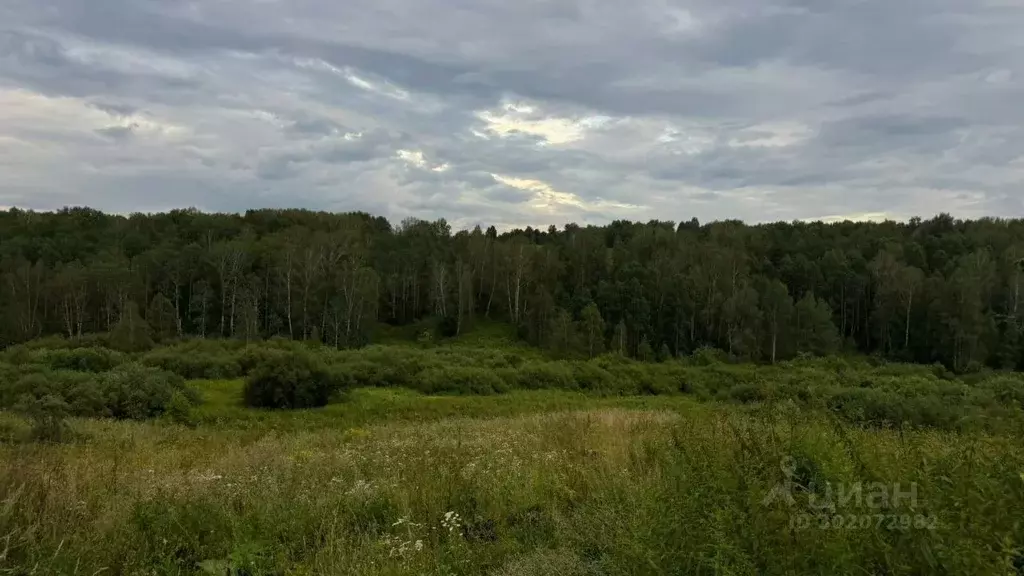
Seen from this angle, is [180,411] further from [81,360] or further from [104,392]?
[81,360]

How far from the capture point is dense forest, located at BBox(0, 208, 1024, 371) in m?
68.7

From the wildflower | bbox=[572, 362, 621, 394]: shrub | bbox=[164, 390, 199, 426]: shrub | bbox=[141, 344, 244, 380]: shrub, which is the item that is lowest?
bbox=[572, 362, 621, 394]: shrub

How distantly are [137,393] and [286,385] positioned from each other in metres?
7.86

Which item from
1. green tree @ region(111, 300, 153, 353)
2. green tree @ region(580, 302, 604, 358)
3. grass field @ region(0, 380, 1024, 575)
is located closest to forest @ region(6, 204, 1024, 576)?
grass field @ region(0, 380, 1024, 575)

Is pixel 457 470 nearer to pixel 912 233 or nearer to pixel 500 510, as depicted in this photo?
Answer: pixel 500 510

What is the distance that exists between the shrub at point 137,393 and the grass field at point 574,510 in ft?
81.9

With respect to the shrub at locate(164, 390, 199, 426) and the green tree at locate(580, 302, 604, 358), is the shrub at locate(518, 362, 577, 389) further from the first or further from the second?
the shrub at locate(164, 390, 199, 426)

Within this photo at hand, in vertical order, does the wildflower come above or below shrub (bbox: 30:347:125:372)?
above

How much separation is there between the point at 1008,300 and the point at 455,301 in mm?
64634

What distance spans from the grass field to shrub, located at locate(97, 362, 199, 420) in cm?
2496

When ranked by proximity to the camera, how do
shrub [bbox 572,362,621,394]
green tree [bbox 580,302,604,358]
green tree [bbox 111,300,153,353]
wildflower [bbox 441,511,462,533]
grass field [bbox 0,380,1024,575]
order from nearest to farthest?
grass field [bbox 0,380,1024,575] < wildflower [bbox 441,511,462,533] < shrub [bbox 572,362,621,394] < green tree [bbox 111,300,153,353] < green tree [bbox 580,302,604,358]

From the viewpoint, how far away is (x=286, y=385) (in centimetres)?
3709

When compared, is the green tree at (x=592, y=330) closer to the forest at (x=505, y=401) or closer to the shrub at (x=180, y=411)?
the forest at (x=505, y=401)

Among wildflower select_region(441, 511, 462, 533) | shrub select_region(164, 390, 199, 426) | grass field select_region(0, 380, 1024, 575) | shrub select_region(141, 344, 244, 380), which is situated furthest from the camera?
shrub select_region(141, 344, 244, 380)
